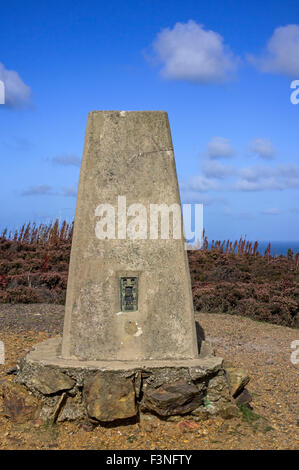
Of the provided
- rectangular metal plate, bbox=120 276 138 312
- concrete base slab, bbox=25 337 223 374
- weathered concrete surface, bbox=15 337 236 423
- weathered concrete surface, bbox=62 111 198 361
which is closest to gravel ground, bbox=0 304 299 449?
weathered concrete surface, bbox=15 337 236 423

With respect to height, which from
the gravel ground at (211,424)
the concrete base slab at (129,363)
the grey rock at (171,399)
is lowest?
the gravel ground at (211,424)

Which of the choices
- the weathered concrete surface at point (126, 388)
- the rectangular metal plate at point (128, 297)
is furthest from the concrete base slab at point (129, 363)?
the rectangular metal plate at point (128, 297)

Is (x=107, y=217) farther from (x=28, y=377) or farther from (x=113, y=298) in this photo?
(x=28, y=377)

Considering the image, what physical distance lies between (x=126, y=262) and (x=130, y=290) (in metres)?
0.28

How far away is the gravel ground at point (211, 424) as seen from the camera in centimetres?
411

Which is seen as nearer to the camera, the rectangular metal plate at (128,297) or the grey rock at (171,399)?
the grey rock at (171,399)

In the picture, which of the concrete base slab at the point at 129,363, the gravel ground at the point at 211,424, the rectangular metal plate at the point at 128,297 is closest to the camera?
the gravel ground at the point at 211,424

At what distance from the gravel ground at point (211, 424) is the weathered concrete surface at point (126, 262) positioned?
671 millimetres

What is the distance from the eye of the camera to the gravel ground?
411 centimetres

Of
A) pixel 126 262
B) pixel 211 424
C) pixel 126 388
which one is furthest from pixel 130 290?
pixel 211 424

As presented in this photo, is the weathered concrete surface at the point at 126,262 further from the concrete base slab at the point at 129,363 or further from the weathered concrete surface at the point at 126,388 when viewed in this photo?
the weathered concrete surface at the point at 126,388

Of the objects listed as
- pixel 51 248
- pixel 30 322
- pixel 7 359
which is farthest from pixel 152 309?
pixel 51 248

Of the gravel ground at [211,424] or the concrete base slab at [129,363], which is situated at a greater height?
the concrete base slab at [129,363]

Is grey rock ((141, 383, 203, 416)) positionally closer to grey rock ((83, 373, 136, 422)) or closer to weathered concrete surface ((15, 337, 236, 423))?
weathered concrete surface ((15, 337, 236, 423))
